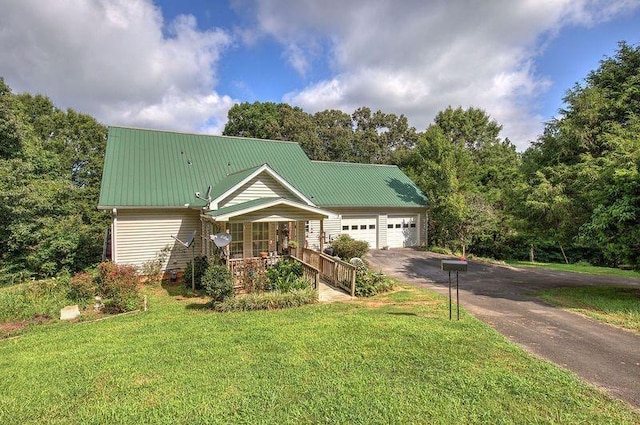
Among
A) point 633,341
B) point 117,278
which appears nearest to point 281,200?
point 117,278

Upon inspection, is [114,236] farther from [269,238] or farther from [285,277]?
[285,277]

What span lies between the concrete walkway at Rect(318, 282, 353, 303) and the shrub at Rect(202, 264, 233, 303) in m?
2.94

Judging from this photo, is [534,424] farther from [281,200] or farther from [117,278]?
[117,278]

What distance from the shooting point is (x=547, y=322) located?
28.1 ft

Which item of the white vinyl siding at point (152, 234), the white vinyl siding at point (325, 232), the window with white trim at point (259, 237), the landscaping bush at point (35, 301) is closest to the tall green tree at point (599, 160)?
the white vinyl siding at point (325, 232)

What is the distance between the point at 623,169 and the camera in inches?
390

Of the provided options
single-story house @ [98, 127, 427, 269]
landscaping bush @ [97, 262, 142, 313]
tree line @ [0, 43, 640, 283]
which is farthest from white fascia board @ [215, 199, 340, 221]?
tree line @ [0, 43, 640, 283]

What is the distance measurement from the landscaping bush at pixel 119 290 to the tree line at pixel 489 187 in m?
7.08

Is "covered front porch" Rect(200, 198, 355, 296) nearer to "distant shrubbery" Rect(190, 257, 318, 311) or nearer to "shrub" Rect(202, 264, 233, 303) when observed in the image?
"distant shrubbery" Rect(190, 257, 318, 311)

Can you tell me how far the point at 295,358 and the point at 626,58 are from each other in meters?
18.2

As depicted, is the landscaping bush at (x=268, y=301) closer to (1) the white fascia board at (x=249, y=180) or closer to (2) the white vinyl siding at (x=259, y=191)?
(1) the white fascia board at (x=249, y=180)

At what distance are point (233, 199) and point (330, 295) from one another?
5506mm

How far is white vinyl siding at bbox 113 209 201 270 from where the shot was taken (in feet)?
45.7

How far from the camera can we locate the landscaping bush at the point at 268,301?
9656 mm
